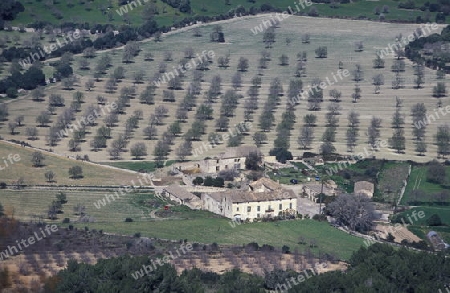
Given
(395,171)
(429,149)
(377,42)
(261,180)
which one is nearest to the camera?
(261,180)

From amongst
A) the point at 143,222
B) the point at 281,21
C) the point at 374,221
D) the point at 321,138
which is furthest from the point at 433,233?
the point at 281,21

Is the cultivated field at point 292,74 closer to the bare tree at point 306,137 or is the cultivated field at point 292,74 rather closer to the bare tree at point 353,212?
the bare tree at point 306,137

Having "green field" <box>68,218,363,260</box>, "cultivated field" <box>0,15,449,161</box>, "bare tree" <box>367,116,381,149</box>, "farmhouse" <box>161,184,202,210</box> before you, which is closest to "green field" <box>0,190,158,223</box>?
"farmhouse" <box>161,184,202,210</box>

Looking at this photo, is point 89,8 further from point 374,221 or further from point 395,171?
point 374,221

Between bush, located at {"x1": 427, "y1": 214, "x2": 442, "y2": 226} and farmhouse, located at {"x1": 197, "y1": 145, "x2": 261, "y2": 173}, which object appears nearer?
bush, located at {"x1": 427, "y1": 214, "x2": 442, "y2": 226}

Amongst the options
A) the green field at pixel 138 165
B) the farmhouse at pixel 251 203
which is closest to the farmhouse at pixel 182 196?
the farmhouse at pixel 251 203

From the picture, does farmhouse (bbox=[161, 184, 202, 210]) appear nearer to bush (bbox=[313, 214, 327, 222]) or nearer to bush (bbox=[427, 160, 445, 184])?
bush (bbox=[313, 214, 327, 222])
